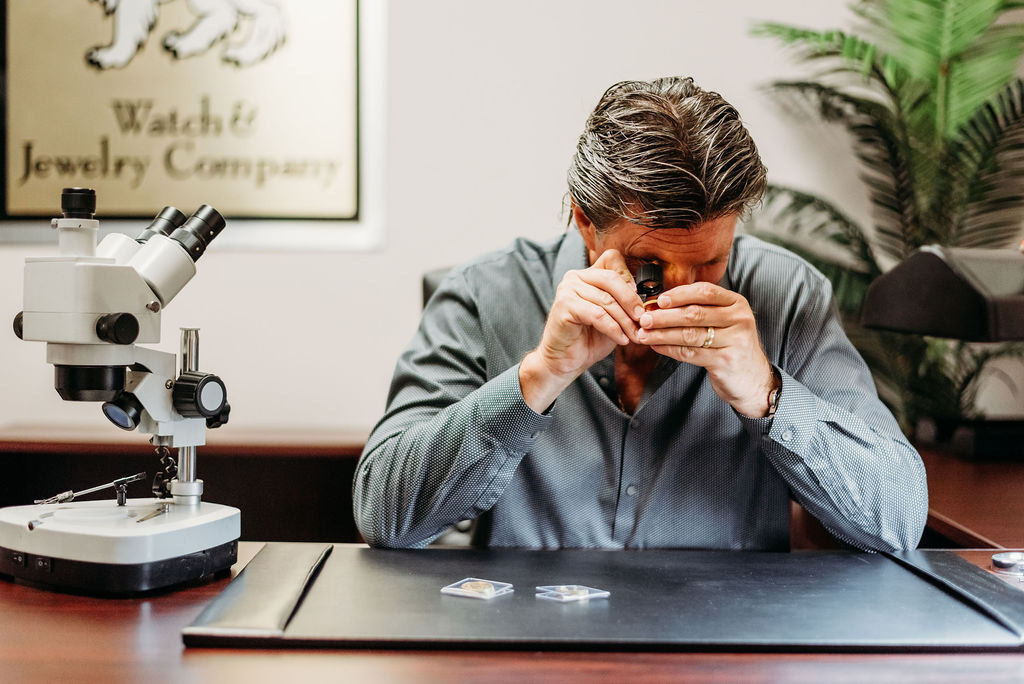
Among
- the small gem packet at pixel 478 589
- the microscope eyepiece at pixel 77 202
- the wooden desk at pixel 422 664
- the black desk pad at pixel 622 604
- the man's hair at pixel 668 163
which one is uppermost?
the man's hair at pixel 668 163

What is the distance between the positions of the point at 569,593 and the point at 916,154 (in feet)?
6.07

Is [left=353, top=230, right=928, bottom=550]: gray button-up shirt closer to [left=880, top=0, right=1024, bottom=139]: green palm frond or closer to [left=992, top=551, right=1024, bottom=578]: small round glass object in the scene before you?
[left=992, top=551, right=1024, bottom=578]: small round glass object

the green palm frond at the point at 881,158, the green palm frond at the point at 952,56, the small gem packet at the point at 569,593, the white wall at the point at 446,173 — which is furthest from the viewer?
the white wall at the point at 446,173

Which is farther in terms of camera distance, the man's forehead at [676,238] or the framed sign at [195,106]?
the framed sign at [195,106]

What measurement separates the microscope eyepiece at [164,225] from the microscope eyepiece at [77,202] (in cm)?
7

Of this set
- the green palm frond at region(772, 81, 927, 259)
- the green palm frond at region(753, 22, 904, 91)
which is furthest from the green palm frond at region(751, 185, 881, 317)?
the green palm frond at region(753, 22, 904, 91)

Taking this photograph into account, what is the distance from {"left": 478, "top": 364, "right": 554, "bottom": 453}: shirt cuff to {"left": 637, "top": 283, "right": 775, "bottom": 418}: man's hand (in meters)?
0.18

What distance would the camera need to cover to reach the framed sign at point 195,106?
2.59 metres

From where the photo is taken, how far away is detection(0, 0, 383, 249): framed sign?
2590mm

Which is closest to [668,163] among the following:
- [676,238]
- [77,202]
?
[676,238]

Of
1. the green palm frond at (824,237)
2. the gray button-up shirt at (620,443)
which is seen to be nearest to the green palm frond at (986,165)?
the green palm frond at (824,237)

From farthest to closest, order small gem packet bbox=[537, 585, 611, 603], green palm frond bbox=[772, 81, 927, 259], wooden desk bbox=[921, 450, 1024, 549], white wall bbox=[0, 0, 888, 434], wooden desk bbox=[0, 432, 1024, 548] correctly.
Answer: white wall bbox=[0, 0, 888, 434] → green palm frond bbox=[772, 81, 927, 259] → wooden desk bbox=[0, 432, 1024, 548] → wooden desk bbox=[921, 450, 1024, 549] → small gem packet bbox=[537, 585, 611, 603]

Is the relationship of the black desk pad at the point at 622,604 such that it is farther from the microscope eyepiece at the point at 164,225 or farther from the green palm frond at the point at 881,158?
the green palm frond at the point at 881,158

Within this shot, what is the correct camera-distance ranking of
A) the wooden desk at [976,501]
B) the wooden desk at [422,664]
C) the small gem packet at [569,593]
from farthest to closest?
the wooden desk at [976,501] < the small gem packet at [569,593] < the wooden desk at [422,664]
